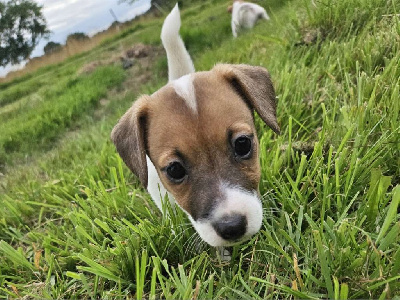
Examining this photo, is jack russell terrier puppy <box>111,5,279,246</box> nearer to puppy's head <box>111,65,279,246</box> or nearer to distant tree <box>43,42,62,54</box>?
puppy's head <box>111,65,279,246</box>

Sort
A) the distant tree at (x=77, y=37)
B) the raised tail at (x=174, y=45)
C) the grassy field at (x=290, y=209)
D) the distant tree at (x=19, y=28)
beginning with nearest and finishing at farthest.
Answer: the grassy field at (x=290, y=209), the raised tail at (x=174, y=45), the distant tree at (x=19, y=28), the distant tree at (x=77, y=37)

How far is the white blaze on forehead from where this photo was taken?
233cm

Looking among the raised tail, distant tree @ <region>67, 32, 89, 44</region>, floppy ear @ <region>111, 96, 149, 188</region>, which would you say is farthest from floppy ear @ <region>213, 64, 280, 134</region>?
distant tree @ <region>67, 32, 89, 44</region>

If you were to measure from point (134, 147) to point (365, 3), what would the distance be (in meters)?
3.11

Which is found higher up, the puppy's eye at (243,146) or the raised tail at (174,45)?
the raised tail at (174,45)

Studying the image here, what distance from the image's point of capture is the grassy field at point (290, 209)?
6.11 ft

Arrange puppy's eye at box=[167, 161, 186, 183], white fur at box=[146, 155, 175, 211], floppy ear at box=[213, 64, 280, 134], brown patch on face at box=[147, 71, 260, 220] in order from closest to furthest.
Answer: brown patch on face at box=[147, 71, 260, 220] < puppy's eye at box=[167, 161, 186, 183] < floppy ear at box=[213, 64, 280, 134] < white fur at box=[146, 155, 175, 211]

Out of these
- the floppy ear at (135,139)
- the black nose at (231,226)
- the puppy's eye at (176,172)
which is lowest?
the black nose at (231,226)

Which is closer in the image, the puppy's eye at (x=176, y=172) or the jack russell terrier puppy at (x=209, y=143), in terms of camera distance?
the jack russell terrier puppy at (x=209, y=143)

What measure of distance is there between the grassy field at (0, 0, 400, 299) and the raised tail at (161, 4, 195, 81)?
1041mm

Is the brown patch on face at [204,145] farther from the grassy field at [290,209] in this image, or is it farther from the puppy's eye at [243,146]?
the grassy field at [290,209]

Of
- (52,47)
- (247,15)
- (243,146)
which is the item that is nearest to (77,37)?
(52,47)

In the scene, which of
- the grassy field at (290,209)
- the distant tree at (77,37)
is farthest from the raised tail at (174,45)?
the distant tree at (77,37)

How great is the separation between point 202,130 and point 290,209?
746 millimetres
